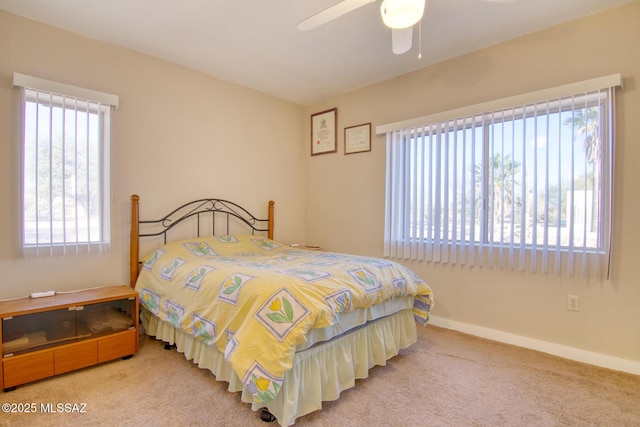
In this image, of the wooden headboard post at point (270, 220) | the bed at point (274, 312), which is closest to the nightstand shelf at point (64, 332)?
the bed at point (274, 312)

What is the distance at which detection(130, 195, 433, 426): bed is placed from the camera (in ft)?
5.20

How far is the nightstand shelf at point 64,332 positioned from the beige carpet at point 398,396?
10 centimetres

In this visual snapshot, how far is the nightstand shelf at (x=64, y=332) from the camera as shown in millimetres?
1956

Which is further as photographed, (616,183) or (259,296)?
(616,183)

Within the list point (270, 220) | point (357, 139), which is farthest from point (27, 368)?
point (357, 139)

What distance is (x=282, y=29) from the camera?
253 cm

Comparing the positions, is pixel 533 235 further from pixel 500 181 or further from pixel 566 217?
pixel 500 181

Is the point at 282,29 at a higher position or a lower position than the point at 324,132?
higher

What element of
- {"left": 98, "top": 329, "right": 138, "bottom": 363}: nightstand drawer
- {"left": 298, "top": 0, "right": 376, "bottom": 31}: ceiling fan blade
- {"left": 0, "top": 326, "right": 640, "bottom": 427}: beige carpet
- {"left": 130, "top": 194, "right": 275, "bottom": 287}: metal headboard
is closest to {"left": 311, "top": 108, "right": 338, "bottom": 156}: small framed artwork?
{"left": 130, "top": 194, "right": 275, "bottom": 287}: metal headboard

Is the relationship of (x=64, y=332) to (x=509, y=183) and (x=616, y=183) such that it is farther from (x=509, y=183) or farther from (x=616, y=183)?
(x=616, y=183)

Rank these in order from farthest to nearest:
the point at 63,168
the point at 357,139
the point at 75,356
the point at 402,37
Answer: the point at 357,139, the point at 63,168, the point at 75,356, the point at 402,37

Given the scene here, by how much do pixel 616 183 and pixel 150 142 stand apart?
3741 millimetres

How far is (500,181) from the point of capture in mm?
Answer: 2738

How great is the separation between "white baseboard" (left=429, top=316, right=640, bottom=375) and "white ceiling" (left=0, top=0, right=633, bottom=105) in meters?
2.49
